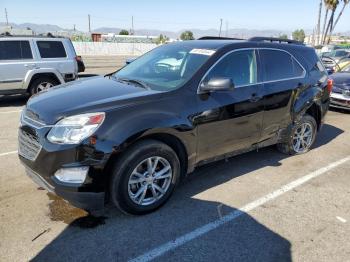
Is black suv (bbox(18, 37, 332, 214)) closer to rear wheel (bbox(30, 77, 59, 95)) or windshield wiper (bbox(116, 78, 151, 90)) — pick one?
windshield wiper (bbox(116, 78, 151, 90))

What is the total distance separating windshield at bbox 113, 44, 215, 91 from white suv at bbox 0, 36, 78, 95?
5430 millimetres

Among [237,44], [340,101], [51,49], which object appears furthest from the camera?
[51,49]

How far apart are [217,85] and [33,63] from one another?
7282 millimetres

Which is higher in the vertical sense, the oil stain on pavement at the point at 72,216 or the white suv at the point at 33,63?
the white suv at the point at 33,63

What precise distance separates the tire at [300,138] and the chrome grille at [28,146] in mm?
3758

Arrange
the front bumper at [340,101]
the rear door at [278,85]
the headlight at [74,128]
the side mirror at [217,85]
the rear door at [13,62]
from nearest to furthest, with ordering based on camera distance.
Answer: the headlight at [74,128] → the side mirror at [217,85] → the rear door at [278,85] → the front bumper at [340,101] → the rear door at [13,62]

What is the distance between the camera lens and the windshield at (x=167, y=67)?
4.16 m

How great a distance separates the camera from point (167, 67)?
4562 millimetres

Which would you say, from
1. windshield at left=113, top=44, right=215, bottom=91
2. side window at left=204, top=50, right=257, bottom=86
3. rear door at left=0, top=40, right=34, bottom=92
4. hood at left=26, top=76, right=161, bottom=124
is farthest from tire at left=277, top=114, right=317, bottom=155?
rear door at left=0, top=40, right=34, bottom=92

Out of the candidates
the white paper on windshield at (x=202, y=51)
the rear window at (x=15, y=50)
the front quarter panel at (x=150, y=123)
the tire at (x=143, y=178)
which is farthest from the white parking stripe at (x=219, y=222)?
the rear window at (x=15, y=50)

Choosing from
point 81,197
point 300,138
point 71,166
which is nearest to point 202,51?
point 71,166

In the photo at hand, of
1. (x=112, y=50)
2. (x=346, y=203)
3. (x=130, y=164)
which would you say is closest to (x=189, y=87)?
(x=130, y=164)

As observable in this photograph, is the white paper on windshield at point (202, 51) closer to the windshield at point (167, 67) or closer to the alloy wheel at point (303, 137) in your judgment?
the windshield at point (167, 67)

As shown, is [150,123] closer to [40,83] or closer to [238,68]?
[238,68]
